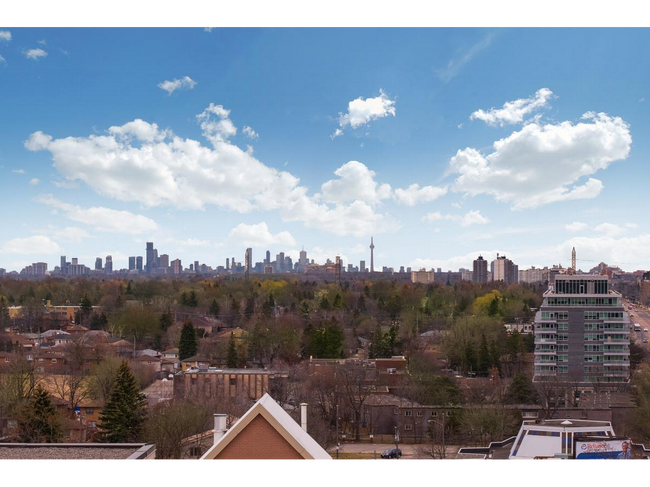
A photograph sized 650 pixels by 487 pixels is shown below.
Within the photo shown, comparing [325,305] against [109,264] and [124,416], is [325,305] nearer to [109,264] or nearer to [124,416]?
[124,416]

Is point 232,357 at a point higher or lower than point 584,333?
lower

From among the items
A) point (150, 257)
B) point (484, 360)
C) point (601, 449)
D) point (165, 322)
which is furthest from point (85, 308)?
point (150, 257)

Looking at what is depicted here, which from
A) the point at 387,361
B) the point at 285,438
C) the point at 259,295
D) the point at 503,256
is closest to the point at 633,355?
the point at 387,361

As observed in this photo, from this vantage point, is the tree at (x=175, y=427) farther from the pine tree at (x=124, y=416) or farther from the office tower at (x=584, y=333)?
the office tower at (x=584, y=333)

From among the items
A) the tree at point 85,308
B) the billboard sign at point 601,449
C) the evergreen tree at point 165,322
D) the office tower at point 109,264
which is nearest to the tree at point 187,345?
the evergreen tree at point 165,322
